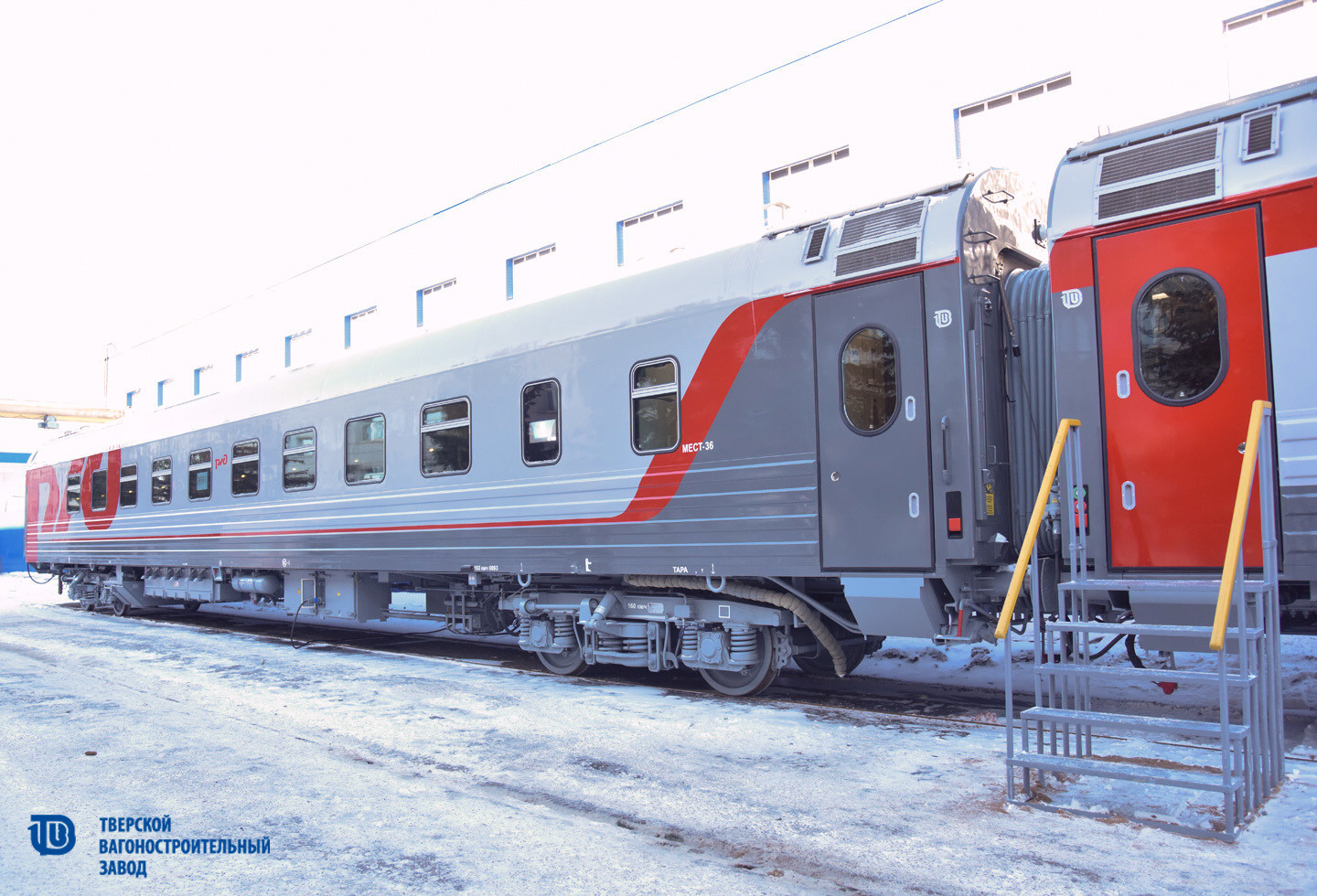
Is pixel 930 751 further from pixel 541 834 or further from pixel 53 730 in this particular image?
pixel 53 730

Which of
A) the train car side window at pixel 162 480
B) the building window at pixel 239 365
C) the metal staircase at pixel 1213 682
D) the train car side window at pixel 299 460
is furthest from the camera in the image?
the building window at pixel 239 365

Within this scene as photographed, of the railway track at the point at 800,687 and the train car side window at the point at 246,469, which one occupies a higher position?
the train car side window at the point at 246,469

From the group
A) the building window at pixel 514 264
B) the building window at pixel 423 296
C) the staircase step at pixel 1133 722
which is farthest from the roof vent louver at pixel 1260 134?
the building window at pixel 423 296

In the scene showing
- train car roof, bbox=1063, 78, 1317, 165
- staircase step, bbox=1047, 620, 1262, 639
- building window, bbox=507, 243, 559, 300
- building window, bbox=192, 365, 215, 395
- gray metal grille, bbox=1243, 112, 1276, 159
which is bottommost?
staircase step, bbox=1047, 620, 1262, 639

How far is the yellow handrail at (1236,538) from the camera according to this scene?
3.97 metres

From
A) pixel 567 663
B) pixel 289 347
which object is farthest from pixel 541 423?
pixel 289 347

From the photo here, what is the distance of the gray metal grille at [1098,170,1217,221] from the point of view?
5438 millimetres

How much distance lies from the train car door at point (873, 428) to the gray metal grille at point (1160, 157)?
137cm

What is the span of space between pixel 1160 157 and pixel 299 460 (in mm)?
10233

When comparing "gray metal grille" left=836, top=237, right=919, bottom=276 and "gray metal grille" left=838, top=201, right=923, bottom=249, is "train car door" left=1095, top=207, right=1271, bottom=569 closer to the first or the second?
"gray metal grille" left=836, top=237, right=919, bottom=276

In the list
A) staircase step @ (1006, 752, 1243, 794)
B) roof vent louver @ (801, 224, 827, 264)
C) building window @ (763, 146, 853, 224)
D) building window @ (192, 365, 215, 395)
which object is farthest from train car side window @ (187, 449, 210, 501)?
building window @ (192, 365, 215, 395)

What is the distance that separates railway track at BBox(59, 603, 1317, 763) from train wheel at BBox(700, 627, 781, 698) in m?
0.11

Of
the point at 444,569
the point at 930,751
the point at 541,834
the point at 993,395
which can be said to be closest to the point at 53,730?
the point at 444,569

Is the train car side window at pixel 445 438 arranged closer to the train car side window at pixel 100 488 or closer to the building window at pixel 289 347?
the train car side window at pixel 100 488
